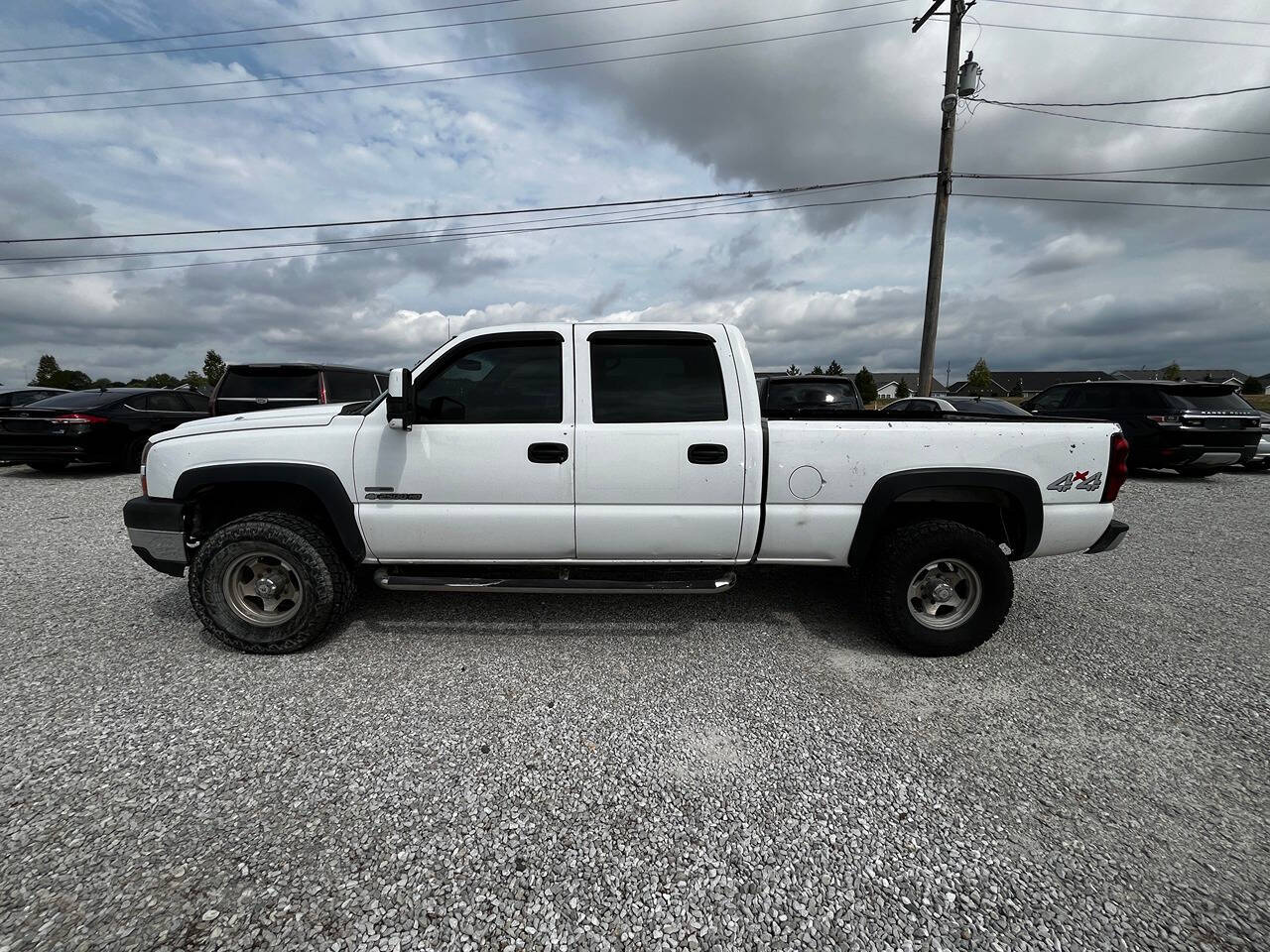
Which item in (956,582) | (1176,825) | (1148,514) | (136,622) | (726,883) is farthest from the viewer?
(1148,514)

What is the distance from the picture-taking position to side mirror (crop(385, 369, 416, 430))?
286cm

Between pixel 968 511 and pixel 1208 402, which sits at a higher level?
pixel 1208 402

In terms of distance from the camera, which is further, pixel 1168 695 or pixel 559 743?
pixel 1168 695

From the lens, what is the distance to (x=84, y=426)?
8430 mm

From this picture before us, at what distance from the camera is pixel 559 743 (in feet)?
8.01

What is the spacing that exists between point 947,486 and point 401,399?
9.91ft

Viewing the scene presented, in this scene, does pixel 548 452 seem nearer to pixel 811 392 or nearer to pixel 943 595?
pixel 943 595

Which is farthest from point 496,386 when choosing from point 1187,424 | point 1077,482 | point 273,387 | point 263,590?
point 1187,424

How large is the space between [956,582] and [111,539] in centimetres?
729

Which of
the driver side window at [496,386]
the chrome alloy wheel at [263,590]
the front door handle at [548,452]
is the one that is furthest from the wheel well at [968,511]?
the chrome alloy wheel at [263,590]

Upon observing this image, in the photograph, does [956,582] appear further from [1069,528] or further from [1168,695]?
[1168,695]

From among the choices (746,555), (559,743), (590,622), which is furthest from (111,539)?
(746,555)

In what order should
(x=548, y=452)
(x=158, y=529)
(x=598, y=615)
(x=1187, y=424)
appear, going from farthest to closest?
(x=1187, y=424)
(x=598, y=615)
(x=158, y=529)
(x=548, y=452)

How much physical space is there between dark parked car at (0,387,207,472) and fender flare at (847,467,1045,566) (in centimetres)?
1097
